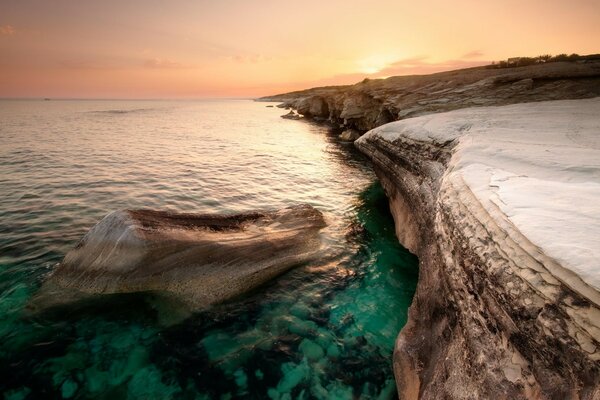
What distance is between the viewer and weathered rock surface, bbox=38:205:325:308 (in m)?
7.00

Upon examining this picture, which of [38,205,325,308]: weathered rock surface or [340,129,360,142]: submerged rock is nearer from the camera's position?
[38,205,325,308]: weathered rock surface

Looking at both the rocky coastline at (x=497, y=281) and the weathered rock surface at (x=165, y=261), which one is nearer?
the rocky coastline at (x=497, y=281)

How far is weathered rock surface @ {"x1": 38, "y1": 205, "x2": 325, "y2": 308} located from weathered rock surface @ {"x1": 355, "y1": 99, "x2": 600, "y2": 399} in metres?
4.26

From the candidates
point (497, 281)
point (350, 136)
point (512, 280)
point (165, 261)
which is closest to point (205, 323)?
point (165, 261)

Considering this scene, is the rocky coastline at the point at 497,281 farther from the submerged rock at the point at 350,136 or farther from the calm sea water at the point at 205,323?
the submerged rock at the point at 350,136

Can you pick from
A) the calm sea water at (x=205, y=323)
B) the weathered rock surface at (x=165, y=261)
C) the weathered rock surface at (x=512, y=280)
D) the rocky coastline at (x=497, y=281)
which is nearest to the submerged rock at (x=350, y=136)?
the calm sea water at (x=205, y=323)

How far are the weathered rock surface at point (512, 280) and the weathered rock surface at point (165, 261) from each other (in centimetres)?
426

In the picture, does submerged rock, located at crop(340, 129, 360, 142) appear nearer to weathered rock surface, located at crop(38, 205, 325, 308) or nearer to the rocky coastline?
the rocky coastline

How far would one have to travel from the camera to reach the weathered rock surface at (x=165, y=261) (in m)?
7.00

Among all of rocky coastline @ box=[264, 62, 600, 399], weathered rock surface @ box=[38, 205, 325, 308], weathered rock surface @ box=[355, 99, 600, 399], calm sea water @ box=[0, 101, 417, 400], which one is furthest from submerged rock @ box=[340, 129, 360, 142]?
weathered rock surface @ box=[38, 205, 325, 308]

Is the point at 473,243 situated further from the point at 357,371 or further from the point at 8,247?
the point at 8,247

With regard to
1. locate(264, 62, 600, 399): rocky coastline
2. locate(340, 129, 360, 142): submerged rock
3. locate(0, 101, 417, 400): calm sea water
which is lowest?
locate(0, 101, 417, 400): calm sea water

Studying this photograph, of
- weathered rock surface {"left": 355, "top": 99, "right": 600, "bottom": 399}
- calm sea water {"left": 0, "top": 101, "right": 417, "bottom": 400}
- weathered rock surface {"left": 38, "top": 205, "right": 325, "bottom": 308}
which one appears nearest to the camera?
weathered rock surface {"left": 355, "top": 99, "right": 600, "bottom": 399}

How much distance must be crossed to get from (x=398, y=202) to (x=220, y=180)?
10.9m
